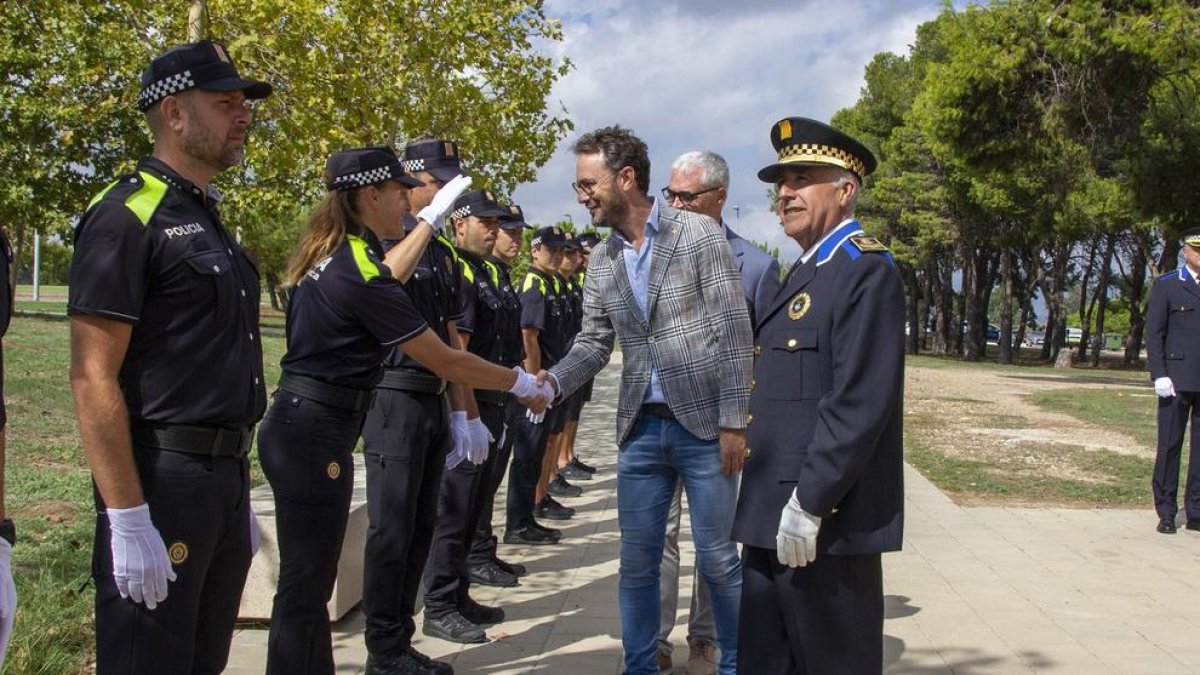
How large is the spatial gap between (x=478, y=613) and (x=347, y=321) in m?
2.31

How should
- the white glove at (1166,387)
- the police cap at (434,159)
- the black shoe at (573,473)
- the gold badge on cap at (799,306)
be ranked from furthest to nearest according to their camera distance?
the black shoe at (573,473), the white glove at (1166,387), the police cap at (434,159), the gold badge on cap at (799,306)

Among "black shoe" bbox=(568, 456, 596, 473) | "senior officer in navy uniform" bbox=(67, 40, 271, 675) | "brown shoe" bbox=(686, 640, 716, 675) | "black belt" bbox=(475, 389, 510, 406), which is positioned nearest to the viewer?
"senior officer in navy uniform" bbox=(67, 40, 271, 675)

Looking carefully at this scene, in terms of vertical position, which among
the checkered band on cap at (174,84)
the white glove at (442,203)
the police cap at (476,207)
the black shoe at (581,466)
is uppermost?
the police cap at (476,207)

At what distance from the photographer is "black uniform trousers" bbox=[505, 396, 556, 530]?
7.64 m

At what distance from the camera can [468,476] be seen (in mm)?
5578

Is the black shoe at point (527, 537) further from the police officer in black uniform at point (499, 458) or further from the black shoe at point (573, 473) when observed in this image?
the black shoe at point (573, 473)

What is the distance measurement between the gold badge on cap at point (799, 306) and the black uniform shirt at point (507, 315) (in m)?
3.16

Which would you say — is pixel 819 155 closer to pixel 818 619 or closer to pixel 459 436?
pixel 818 619

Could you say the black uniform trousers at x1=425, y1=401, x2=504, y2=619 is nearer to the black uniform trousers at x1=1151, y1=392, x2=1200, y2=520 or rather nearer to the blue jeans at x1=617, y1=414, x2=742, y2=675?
the blue jeans at x1=617, y1=414, x2=742, y2=675

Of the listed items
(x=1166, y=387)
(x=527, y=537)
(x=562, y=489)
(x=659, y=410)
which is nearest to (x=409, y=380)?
(x=659, y=410)

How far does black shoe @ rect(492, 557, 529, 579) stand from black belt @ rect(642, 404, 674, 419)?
8.37ft

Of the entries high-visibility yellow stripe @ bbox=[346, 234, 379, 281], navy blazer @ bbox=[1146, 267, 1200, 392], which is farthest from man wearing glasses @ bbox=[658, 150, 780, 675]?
navy blazer @ bbox=[1146, 267, 1200, 392]

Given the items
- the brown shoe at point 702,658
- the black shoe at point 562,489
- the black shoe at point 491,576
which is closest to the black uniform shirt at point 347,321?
the brown shoe at point 702,658

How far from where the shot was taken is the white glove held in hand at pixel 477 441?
210 inches
